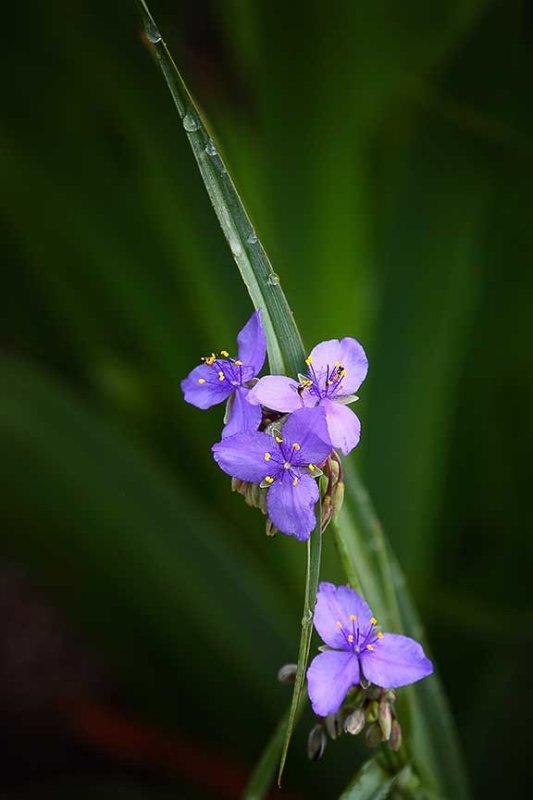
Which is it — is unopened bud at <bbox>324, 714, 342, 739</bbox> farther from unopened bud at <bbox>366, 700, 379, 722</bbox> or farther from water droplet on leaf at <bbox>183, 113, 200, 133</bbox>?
water droplet on leaf at <bbox>183, 113, 200, 133</bbox>

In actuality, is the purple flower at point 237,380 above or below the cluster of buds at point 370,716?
above

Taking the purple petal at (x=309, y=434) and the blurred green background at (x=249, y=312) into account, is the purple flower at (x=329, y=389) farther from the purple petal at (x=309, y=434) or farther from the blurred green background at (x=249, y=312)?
the blurred green background at (x=249, y=312)

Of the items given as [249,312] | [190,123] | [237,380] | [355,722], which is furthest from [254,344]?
[249,312]

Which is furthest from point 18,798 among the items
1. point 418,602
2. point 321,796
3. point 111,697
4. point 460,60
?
point 460,60

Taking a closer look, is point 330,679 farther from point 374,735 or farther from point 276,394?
point 276,394

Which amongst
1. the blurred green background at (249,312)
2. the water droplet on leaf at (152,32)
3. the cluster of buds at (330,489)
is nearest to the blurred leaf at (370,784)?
the cluster of buds at (330,489)

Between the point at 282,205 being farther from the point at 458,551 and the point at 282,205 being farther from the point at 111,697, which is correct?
the point at 111,697
